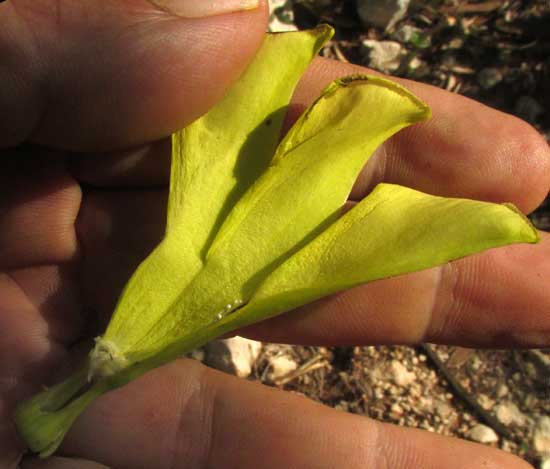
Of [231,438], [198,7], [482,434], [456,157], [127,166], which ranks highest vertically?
[198,7]

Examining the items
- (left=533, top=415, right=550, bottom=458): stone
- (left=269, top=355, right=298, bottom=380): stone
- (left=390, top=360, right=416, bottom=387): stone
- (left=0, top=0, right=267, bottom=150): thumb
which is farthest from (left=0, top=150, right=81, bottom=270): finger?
(left=533, top=415, right=550, bottom=458): stone

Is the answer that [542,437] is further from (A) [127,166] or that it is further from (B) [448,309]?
(A) [127,166]

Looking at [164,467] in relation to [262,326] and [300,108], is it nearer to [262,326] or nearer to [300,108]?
[262,326]

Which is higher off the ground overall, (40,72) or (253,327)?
(40,72)

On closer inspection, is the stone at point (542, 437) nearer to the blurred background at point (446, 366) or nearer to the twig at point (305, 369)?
the blurred background at point (446, 366)

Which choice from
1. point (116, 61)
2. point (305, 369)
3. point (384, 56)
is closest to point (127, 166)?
point (116, 61)

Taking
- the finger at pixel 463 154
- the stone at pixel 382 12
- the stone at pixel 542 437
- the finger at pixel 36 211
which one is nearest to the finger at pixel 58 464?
the finger at pixel 36 211

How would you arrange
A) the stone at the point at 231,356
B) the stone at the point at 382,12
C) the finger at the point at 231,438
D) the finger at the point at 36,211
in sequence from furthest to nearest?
1. the stone at the point at 382,12
2. the stone at the point at 231,356
3. the finger at the point at 231,438
4. the finger at the point at 36,211
